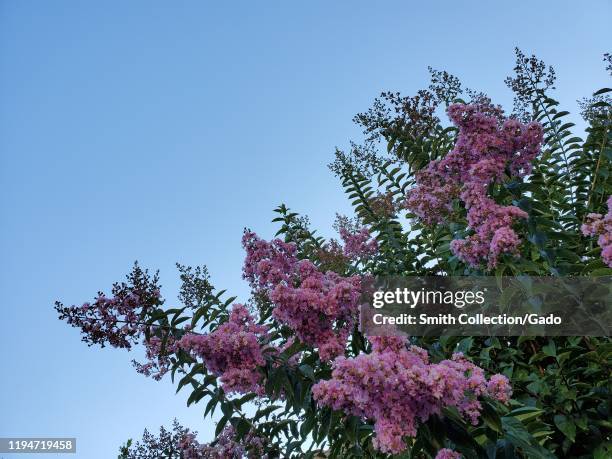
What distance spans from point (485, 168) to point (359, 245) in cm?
282

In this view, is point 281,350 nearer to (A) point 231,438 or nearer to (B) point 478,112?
(A) point 231,438

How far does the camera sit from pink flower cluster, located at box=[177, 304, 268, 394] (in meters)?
4.36

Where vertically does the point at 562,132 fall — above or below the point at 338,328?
above

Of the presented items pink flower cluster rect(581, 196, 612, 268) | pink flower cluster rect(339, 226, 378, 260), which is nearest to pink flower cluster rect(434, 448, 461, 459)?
pink flower cluster rect(581, 196, 612, 268)

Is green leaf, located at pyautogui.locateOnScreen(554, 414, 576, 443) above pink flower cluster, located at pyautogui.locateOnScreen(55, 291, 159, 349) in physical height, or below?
below

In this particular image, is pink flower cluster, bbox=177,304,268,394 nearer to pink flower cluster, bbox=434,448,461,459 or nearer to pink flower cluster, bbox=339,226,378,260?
pink flower cluster, bbox=434,448,461,459

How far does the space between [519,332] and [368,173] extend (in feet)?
11.4

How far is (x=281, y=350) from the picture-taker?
5.01 m

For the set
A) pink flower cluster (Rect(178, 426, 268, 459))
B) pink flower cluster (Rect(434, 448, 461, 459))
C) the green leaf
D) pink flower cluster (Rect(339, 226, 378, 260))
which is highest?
pink flower cluster (Rect(339, 226, 378, 260))

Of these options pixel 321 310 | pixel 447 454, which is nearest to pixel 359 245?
pixel 321 310

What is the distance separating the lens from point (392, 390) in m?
3.33

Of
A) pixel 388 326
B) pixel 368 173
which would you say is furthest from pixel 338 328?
pixel 368 173

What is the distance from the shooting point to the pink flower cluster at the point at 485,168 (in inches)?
187

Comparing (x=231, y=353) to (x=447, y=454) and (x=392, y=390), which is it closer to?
(x=392, y=390)
